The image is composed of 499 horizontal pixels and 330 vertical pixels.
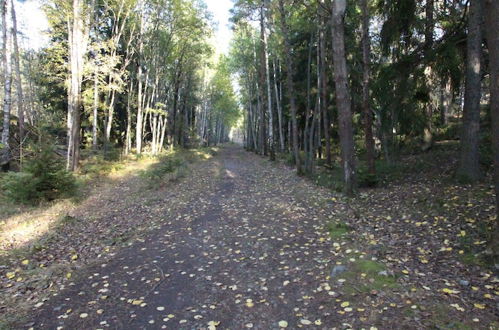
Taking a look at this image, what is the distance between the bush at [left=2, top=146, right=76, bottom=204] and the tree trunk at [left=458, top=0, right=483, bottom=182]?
12.3m

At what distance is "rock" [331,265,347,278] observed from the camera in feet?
17.2

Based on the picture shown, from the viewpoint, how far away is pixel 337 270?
5.32 metres

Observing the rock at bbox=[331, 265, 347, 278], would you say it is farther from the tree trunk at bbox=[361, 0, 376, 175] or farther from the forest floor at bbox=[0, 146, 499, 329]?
the tree trunk at bbox=[361, 0, 376, 175]

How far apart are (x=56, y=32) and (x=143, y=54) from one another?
939 cm

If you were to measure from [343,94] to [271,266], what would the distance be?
6121 mm

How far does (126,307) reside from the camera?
475cm

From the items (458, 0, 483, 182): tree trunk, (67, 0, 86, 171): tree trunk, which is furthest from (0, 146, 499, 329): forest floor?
(67, 0, 86, 171): tree trunk

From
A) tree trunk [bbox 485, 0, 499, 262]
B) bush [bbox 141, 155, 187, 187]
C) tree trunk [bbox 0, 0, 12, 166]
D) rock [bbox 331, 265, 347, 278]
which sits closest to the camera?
tree trunk [bbox 485, 0, 499, 262]

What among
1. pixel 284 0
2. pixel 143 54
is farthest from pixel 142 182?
pixel 143 54

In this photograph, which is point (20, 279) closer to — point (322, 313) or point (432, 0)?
point (322, 313)

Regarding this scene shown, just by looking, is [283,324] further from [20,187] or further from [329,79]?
[329,79]

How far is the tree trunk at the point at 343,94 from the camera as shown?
31.9ft

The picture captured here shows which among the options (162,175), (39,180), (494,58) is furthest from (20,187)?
(494,58)

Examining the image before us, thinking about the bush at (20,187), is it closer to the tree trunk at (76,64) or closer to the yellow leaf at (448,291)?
the tree trunk at (76,64)
